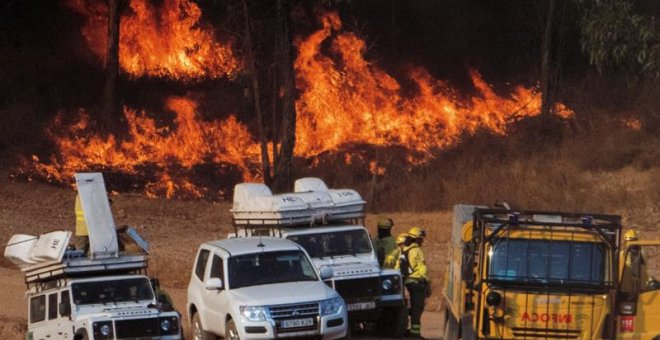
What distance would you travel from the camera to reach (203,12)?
143ft

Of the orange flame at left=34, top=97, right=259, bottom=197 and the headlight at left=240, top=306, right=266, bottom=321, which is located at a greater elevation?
the orange flame at left=34, top=97, right=259, bottom=197

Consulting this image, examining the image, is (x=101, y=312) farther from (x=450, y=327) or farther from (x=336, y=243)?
(x=450, y=327)

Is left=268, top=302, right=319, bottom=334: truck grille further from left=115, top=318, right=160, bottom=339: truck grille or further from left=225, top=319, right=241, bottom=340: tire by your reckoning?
left=115, top=318, right=160, bottom=339: truck grille

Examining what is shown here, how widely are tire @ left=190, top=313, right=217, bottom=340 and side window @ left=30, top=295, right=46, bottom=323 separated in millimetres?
2145

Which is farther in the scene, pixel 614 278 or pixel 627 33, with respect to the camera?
pixel 627 33

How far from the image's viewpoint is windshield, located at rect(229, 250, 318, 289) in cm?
1733

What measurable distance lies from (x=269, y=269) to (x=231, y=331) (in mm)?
1289

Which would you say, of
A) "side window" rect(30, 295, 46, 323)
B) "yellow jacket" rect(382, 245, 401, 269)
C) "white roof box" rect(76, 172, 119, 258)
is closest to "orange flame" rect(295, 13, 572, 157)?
"yellow jacket" rect(382, 245, 401, 269)

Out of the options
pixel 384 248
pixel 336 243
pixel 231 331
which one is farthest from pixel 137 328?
pixel 384 248

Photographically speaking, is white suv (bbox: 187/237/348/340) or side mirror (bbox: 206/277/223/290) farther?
side mirror (bbox: 206/277/223/290)

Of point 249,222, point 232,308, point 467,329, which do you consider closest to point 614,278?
point 467,329

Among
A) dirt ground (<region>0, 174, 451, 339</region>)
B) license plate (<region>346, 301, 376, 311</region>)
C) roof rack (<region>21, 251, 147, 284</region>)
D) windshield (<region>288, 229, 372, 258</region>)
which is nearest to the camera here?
roof rack (<region>21, 251, 147, 284</region>)

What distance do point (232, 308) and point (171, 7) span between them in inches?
1110

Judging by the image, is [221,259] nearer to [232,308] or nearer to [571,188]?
[232,308]
